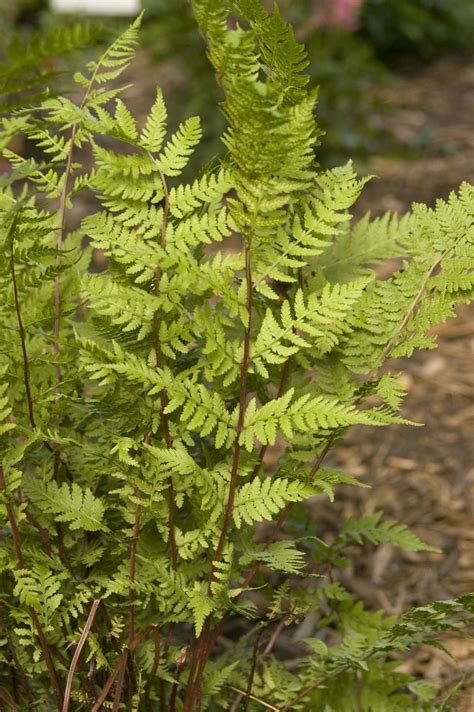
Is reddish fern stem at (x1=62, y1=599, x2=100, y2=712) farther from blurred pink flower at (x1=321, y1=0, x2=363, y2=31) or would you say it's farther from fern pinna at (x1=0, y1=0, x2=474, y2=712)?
blurred pink flower at (x1=321, y1=0, x2=363, y2=31)

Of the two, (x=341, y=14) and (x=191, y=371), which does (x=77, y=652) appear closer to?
(x=191, y=371)

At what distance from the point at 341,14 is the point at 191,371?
3.27m

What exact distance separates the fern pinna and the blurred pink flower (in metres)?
2.87

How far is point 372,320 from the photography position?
1187mm

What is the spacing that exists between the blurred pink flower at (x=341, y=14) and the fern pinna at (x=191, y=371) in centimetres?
287

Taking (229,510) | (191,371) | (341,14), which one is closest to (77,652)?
→ (229,510)

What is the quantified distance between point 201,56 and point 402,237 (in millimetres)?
3094

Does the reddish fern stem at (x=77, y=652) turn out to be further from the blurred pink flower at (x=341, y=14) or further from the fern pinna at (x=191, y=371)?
the blurred pink flower at (x=341, y=14)

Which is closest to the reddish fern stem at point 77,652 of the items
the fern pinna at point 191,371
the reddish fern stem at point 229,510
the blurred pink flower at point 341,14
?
the fern pinna at point 191,371

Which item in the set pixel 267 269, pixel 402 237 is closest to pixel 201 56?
pixel 402 237

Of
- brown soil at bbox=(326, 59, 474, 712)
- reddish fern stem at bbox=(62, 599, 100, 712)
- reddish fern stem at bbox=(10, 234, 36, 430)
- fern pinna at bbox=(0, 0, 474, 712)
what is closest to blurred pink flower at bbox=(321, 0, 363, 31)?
brown soil at bbox=(326, 59, 474, 712)

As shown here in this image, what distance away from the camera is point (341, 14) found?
393 centimetres

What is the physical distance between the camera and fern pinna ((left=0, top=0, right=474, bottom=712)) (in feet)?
3.27

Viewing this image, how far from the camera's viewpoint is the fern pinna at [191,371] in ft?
3.27
